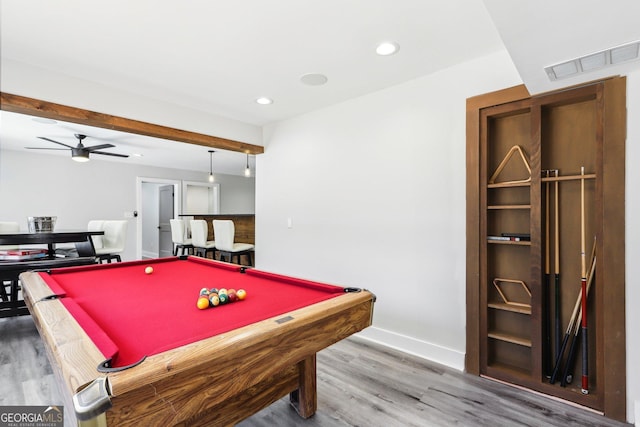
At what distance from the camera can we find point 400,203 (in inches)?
109

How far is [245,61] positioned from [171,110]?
3.94 feet

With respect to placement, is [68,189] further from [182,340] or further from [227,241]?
[182,340]

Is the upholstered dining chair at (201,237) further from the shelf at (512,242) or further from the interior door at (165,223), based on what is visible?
the shelf at (512,242)

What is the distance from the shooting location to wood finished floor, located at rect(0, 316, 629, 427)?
5.85ft

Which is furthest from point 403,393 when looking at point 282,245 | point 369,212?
point 282,245

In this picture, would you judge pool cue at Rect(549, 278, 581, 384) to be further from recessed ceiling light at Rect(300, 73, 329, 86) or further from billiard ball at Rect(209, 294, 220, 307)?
recessed ceiling light at Rect(300, 73, 329, 86)

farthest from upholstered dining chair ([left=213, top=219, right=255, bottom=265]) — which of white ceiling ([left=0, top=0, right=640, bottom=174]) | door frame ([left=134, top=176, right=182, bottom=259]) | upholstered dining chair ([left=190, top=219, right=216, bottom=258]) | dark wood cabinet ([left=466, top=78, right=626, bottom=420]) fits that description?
dark wood cabinet ([left=466, top=78, right=626, bottom=420])

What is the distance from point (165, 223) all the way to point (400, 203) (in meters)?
6.76

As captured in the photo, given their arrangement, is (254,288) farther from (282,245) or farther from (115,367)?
(282,245)

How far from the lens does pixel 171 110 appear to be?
3.17 m

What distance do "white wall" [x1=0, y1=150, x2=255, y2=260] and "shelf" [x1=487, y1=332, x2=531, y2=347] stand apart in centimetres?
658

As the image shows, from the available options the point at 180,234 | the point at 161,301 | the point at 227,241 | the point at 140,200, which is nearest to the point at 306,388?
the point at 161,301

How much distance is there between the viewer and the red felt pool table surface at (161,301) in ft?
3.78

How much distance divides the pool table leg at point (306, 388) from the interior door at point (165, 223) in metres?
6.79
